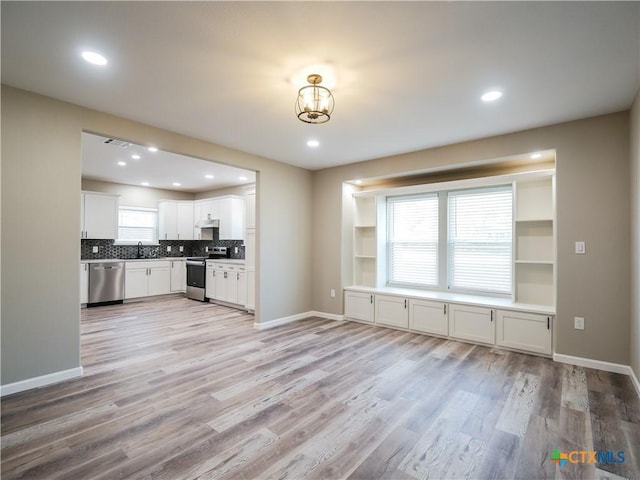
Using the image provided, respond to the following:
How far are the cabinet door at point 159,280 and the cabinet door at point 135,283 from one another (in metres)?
0.11

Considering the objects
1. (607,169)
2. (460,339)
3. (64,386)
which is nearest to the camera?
(64,386)

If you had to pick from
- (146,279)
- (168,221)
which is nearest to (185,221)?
(168,221)

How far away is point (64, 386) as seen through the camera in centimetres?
286

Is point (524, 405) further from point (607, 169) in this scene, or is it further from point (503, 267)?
point (607, 169)

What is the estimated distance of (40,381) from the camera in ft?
9.29

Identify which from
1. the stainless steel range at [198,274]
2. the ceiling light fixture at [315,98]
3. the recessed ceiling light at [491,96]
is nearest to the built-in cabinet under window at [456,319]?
the recessed ceiling light at [491,96]

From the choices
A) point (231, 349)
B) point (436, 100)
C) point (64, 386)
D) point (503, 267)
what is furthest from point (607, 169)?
point (64, 386)

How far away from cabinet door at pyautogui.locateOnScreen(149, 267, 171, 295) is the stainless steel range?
19.8 inches

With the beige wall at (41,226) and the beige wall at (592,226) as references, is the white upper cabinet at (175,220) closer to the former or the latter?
the beige wall at (41,226)

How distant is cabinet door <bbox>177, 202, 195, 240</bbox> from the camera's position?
8.05 m

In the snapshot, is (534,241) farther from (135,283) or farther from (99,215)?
(99,215)

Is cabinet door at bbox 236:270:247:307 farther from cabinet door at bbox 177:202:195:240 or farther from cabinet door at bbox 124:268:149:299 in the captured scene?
cabinet door at bbox 177:202:195:240

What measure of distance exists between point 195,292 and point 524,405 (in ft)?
21.8

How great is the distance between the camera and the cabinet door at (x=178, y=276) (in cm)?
768
